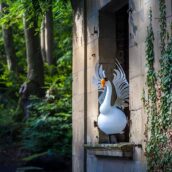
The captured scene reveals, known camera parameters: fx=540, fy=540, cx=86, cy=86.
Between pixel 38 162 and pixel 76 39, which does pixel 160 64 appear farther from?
pixel 38 162

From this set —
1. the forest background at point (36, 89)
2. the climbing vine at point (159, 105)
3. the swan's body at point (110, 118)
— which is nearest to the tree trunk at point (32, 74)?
the forest background at point (36, 89)

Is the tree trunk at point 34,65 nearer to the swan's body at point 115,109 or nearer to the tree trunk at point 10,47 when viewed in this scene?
the tree trunk at point 10,47

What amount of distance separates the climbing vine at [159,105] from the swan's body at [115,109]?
4.77ft

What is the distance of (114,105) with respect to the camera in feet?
30.7

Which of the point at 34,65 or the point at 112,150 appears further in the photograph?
the point at 34,65

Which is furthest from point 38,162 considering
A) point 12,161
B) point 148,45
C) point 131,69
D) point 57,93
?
point 148,45

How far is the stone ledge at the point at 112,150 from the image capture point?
8.16 meters

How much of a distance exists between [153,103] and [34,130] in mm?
8018

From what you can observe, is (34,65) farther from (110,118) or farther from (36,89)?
(110,118)

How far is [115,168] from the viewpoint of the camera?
355 inches

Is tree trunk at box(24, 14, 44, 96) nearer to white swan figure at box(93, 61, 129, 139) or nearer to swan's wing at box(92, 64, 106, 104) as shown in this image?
swan's wing at box(92, 64, 106, 104)

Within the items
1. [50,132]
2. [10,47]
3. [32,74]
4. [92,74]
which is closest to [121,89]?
[92,74]

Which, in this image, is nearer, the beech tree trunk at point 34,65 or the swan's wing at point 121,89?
the swan's wing at point 121,89

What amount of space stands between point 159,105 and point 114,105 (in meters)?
2.28
